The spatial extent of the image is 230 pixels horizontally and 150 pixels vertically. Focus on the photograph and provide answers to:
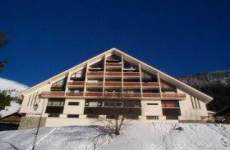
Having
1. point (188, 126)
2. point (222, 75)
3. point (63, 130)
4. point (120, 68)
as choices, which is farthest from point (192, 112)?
point (222, 75)

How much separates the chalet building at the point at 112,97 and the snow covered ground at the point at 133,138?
5.33 m

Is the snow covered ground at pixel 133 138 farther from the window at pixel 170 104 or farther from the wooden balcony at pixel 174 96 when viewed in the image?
the wooden balcony at pixel 174 96

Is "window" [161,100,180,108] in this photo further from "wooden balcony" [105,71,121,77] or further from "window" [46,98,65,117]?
"window" [46,98,65,117]

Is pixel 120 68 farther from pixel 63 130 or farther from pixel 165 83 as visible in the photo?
pixel 63 130

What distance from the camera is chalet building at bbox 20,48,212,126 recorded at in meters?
37.2

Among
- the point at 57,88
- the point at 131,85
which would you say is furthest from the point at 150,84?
the point at 57,88

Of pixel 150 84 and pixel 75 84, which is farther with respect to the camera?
pixel 75 84

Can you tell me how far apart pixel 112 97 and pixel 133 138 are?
11.6m

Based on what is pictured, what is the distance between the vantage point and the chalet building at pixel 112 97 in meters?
37.2

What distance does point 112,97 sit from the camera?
37844 mm

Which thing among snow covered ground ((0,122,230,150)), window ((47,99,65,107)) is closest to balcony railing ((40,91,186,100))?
window ((47,99,65,107))

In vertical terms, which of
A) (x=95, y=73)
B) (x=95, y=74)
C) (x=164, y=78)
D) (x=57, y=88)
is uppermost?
(x=95, y=73)

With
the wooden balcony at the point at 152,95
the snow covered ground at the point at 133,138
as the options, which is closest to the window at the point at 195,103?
the wooden balcony at the point at 152,95

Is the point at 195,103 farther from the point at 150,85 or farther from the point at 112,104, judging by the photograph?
the point at 112,104
